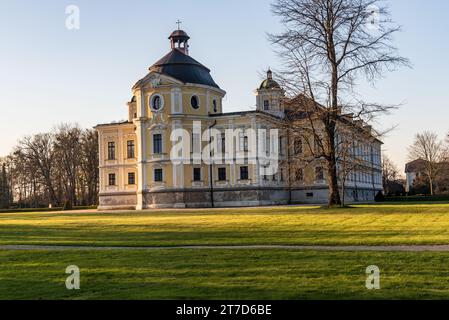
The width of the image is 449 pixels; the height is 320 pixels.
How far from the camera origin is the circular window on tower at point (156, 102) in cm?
5625

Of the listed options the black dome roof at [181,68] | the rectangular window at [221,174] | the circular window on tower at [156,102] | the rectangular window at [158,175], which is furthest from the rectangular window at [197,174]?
the black dome roof at [181,68]

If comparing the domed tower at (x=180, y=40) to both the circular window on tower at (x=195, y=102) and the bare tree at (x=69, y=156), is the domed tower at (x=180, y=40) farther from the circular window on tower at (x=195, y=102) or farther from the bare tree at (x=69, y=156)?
the bare tree at (x=69, y=156)

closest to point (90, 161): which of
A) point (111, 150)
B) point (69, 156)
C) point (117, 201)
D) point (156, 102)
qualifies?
point (69, 156)

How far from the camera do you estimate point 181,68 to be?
57844mm

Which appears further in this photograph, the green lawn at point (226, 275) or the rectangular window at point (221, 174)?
the rectangular window at point (221, 174)

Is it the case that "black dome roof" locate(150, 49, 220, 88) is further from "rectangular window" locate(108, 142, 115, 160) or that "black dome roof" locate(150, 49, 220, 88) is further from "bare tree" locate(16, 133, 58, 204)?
"bare tree" locate(16, 133, 58, 204)

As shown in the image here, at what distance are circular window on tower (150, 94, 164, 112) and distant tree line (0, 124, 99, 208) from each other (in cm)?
2358

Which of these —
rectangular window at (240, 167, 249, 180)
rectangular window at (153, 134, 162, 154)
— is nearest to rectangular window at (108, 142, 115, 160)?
rectangular window at (153, 134, 162, 154)

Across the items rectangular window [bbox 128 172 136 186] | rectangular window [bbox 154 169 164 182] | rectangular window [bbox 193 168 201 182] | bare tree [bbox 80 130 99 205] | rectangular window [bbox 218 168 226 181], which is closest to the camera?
rectangular window [bbox 154 169 164 182]

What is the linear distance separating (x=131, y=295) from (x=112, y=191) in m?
52.7

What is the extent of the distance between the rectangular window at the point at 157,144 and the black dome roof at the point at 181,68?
20.7 feet

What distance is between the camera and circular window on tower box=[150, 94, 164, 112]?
56250 millimetres

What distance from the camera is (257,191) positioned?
181 ft
